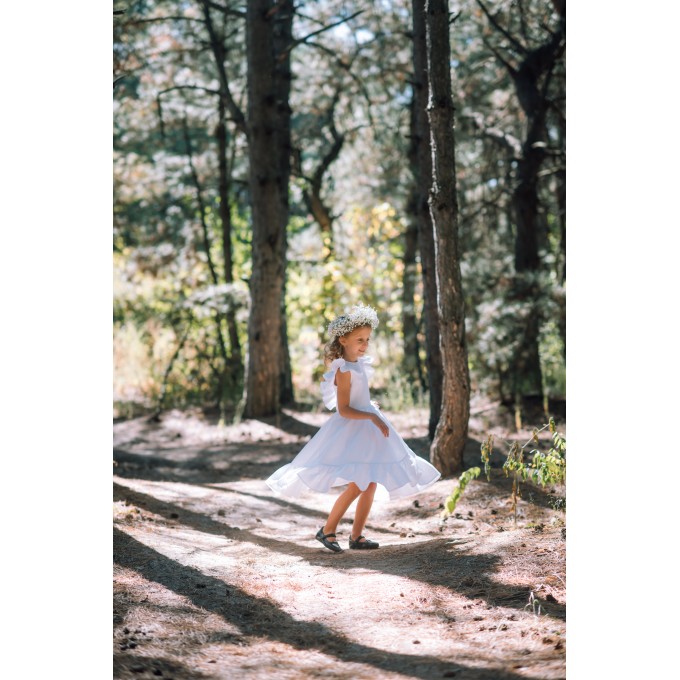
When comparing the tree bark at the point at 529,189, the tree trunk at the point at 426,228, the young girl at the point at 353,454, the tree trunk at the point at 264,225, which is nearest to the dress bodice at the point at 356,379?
the young girl at the point at 353,454

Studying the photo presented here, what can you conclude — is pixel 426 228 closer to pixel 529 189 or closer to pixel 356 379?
pixel 529 189

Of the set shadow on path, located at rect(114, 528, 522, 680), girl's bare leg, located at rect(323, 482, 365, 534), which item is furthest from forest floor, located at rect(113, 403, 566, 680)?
girl's bare leg, located at rect(323, 482, 365, 534)

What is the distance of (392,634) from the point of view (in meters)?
3.70

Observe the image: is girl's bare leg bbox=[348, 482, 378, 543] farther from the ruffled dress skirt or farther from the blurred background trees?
the blurred background trees

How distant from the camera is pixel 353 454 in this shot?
5543 millimetres

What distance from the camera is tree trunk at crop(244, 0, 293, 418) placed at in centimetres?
1148

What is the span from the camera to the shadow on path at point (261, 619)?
3273 mm

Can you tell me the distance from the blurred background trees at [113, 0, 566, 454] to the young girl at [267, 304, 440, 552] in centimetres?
357

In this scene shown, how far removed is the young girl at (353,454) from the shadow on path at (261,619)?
118cm

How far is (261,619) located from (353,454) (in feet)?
5.79

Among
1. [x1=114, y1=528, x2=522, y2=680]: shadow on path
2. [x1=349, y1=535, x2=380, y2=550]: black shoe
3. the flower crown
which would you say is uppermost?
the flower crown
